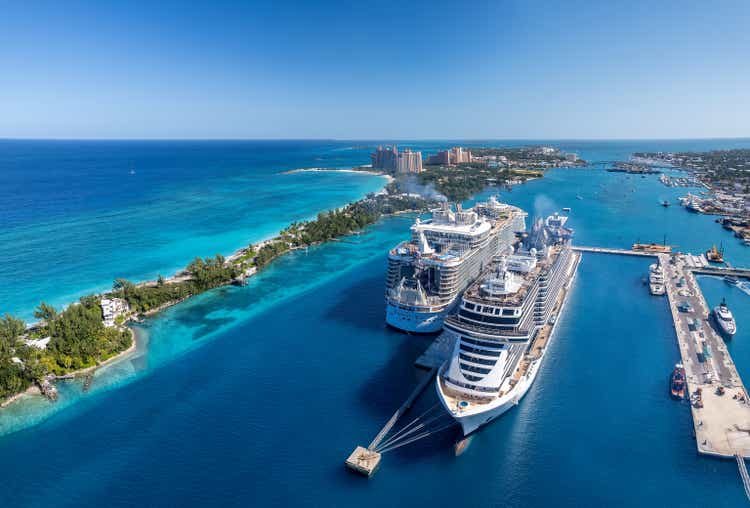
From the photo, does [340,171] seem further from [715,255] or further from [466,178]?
[715,255]

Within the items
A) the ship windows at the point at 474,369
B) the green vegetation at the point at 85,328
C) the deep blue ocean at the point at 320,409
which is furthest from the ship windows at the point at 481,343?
the green vegetation at the point at 85,328

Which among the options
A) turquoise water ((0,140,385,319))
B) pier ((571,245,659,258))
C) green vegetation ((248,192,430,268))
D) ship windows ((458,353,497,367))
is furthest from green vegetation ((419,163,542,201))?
ship windows ((458,353,497,367))

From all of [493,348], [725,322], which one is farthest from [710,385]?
[493,348]

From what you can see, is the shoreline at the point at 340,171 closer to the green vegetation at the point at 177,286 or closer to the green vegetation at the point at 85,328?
the green vegetation at the point at 85,328

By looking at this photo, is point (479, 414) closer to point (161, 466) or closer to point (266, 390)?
point (266, 390)

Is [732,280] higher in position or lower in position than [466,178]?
lower

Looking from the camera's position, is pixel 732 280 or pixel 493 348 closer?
pixel 493 348

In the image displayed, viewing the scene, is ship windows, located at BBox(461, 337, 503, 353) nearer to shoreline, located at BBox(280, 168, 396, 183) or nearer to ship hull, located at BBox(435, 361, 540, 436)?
ship hull, located at BBox(435, 361, 540, 436)
